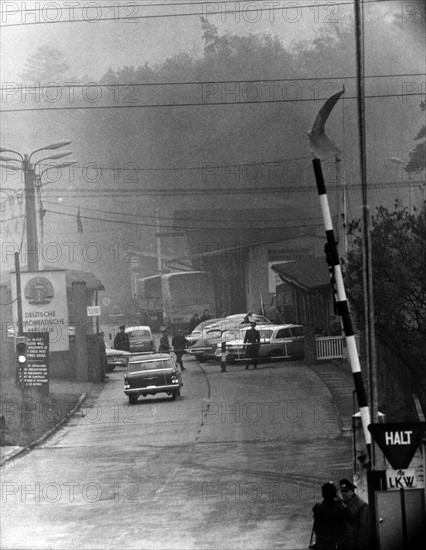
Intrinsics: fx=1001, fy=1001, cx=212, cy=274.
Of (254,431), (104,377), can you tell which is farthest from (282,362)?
(104,377)

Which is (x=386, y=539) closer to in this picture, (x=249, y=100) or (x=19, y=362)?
(x=19, y=362)

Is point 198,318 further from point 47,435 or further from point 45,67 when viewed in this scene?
point 45,67

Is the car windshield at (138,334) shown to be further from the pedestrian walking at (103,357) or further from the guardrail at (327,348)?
the guardrail at (327,348)

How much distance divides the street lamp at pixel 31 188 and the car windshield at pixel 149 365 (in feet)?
10.3

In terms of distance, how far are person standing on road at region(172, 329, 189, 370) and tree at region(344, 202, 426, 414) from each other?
17.3ft

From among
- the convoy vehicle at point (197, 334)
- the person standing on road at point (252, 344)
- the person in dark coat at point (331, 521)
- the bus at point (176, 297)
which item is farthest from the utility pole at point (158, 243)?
the person in dark coat at point (331, 521)

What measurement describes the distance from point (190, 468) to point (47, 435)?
403cm

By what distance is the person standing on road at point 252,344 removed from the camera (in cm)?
1917

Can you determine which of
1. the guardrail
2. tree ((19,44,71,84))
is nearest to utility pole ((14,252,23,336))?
tree ((19,44,71,84))

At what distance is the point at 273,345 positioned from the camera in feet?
63.9

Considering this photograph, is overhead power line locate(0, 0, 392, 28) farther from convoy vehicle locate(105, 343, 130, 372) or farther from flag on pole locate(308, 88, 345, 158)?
flag on pole locate(308, 88, 345, 158)

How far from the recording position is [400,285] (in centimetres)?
1362

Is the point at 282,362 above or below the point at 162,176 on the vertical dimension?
below

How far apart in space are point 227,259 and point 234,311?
1288 millimetres
